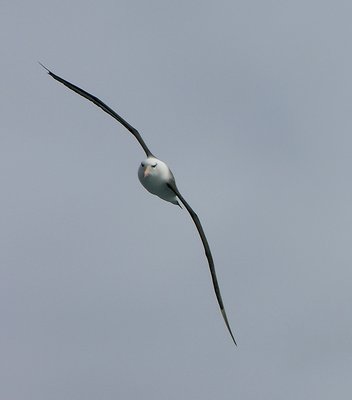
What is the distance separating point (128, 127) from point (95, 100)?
2.14m

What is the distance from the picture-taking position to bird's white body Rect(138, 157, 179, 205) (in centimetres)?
3681

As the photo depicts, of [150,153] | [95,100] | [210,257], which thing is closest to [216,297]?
[210,257]

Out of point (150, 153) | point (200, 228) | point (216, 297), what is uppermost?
point (150, 153)

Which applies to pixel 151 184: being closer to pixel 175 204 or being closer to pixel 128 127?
pixel 175 204

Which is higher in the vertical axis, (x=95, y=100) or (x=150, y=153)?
(x=95, y=100)

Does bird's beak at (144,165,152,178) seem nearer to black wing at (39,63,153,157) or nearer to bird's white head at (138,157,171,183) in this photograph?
bird's white head at (138,157,171,183)

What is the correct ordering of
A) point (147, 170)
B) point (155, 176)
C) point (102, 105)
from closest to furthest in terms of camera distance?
point (155, 176), point (147, 170), point (102, 105)

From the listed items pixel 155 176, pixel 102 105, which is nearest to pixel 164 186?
pixel 155 176

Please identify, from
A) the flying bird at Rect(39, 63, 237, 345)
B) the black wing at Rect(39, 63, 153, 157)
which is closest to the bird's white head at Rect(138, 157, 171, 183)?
the flying bird at Rect(39, 63, 237, 345)

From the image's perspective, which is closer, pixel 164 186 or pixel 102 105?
pixel 164 186

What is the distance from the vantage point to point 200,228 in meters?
37.7

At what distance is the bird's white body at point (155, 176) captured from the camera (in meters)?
36.8

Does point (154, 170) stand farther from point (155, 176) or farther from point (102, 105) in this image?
point (102, 105)

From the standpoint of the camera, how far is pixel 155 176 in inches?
1448
